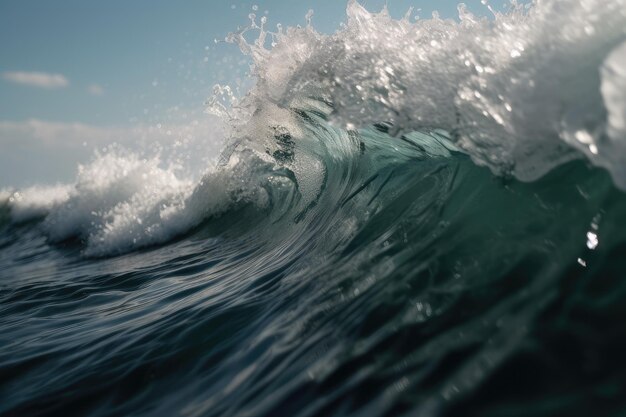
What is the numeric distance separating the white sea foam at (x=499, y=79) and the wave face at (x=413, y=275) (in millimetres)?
11

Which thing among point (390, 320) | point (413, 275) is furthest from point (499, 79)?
point (390, 320)

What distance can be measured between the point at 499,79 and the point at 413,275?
1.04 meters

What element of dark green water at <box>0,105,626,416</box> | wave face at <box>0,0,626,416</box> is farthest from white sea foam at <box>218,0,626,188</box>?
dark green water at <box>0,105,626,416</box>

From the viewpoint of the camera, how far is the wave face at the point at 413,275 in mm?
1618

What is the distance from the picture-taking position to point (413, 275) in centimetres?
245

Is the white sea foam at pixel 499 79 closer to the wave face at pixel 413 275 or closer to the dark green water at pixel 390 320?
the wave face at pixel 413 275

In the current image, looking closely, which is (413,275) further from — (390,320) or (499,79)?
(499,79)

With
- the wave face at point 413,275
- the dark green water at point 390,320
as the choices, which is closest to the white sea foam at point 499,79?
the wave face at point 413,275

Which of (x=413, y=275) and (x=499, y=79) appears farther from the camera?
(x=499, y=79)

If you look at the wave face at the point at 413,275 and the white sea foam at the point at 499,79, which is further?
the white sea foam at the point at 499,79

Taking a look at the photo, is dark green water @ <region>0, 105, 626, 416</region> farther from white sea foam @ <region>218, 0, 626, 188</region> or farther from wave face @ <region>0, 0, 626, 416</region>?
white sea foam @ <region>218, 0, 626, 188</region>

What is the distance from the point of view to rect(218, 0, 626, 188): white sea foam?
2000mm

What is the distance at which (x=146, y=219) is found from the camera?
9.03m

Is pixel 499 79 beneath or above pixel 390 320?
above
